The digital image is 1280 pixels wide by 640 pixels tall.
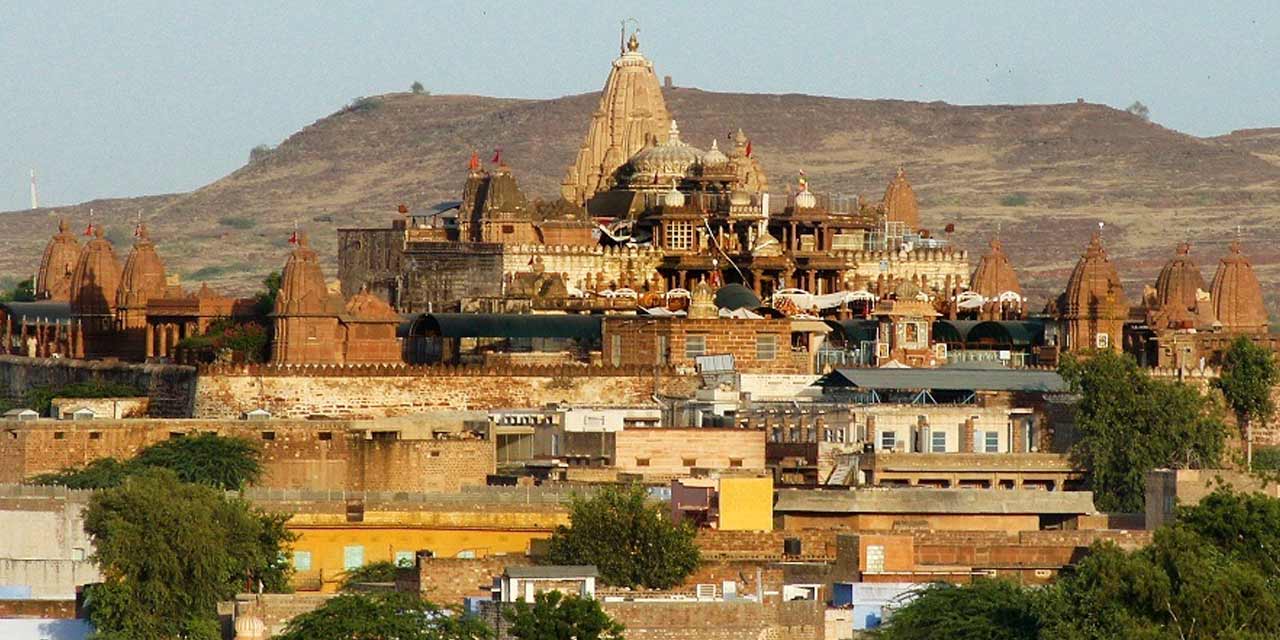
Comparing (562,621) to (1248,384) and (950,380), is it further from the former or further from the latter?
(1248,384)

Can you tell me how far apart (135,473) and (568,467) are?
725cm

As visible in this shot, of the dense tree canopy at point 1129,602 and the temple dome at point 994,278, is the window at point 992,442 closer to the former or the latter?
the dense tree canopy at point 1129,602

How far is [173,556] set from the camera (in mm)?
56781

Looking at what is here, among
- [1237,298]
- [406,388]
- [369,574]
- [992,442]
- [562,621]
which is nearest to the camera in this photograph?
[562,621]

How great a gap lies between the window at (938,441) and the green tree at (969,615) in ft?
81.7

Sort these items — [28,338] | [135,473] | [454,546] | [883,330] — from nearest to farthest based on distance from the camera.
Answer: [454,546] → [135,473] → [883,330] → [28,338]

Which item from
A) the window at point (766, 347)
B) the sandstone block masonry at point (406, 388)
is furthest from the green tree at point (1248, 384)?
the sandstone block masonry at point (406, 388)

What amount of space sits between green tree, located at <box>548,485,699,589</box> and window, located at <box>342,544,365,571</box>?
4.80 meters

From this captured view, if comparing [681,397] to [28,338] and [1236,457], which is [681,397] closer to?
[1236,457]

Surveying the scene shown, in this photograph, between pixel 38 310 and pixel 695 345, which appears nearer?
pixel 695 345

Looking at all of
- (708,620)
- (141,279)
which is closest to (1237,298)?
(141,279)

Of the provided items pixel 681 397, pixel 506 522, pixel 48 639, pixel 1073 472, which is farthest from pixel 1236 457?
pixel 48 639

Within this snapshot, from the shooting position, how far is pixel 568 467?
71.8 metres

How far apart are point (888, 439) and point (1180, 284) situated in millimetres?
22781
